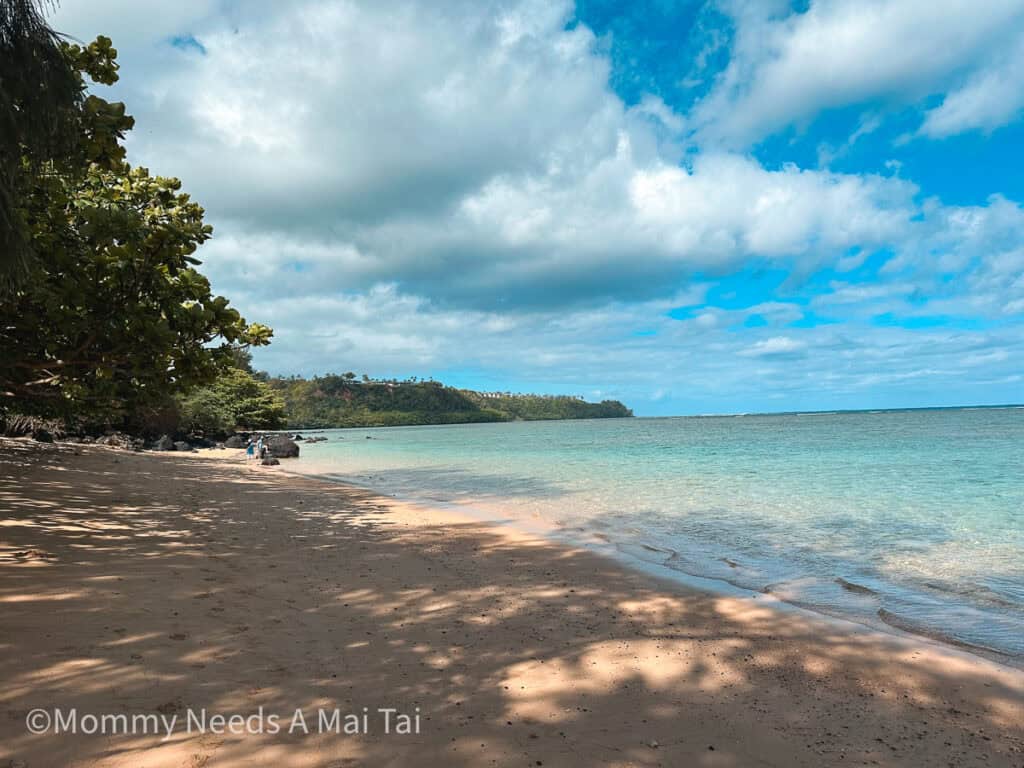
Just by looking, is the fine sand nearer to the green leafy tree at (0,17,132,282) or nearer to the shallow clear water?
the shallow clear water

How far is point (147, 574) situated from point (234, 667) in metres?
2.88

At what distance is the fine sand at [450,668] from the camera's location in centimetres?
310

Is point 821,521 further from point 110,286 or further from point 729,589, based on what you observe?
point 110,286

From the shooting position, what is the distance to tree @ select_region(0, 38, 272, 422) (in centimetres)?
642

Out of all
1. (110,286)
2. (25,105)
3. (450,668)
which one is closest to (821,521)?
(450,668)

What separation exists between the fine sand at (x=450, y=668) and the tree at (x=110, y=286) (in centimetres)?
243

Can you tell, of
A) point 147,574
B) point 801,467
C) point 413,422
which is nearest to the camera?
point 147,574

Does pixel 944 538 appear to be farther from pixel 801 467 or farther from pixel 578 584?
pixel 801 467

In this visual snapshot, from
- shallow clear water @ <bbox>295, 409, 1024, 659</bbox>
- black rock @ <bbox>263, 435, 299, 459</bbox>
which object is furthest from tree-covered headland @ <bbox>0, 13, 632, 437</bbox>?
black rock @ <bbox>263, 435, 299, 459</bbox>

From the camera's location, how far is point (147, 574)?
594 cm

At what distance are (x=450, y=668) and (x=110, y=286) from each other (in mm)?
6638

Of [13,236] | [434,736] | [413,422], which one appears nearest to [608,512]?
[434,736]

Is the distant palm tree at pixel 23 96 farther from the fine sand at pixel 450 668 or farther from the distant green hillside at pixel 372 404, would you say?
the distant green hillside at pixel 372 404

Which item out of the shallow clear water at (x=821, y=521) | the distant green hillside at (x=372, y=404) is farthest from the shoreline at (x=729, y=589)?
the distant green hillside at (x=372, y=404)
